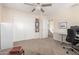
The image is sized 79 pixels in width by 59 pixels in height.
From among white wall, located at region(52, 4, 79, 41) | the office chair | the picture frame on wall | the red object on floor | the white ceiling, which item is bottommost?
the red object on floor

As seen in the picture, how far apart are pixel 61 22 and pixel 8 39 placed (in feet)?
3.34

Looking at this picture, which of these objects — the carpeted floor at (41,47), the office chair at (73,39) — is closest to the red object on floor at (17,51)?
the carpeted floor at (41,47)

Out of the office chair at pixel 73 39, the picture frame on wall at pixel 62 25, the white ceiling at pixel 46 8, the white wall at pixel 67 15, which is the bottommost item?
the office chair at pixel 73 39

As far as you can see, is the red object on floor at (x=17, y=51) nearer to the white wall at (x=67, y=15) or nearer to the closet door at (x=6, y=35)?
the closet door at (x=6, y=35)

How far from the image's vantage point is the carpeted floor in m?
1.73

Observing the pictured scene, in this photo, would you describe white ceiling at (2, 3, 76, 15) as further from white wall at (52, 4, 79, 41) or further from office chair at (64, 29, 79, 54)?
office chair at (64, 29, 79, 54)

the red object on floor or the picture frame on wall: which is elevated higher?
the picture frame on wall

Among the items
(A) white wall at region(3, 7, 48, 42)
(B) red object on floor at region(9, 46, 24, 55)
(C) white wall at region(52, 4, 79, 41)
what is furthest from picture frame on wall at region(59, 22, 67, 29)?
(B) red object on floor at region(9, 46, 24, 55)

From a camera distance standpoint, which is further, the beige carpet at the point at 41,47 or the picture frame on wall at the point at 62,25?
A: the picture frame on wall at the point at 62,25

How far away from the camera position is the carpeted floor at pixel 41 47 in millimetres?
1733

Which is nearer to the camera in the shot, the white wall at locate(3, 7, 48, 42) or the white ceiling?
the white ceiling

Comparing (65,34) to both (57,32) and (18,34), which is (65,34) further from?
(18,34)

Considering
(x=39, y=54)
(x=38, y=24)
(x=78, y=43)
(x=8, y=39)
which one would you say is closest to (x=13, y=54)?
(x=8, y=39)
